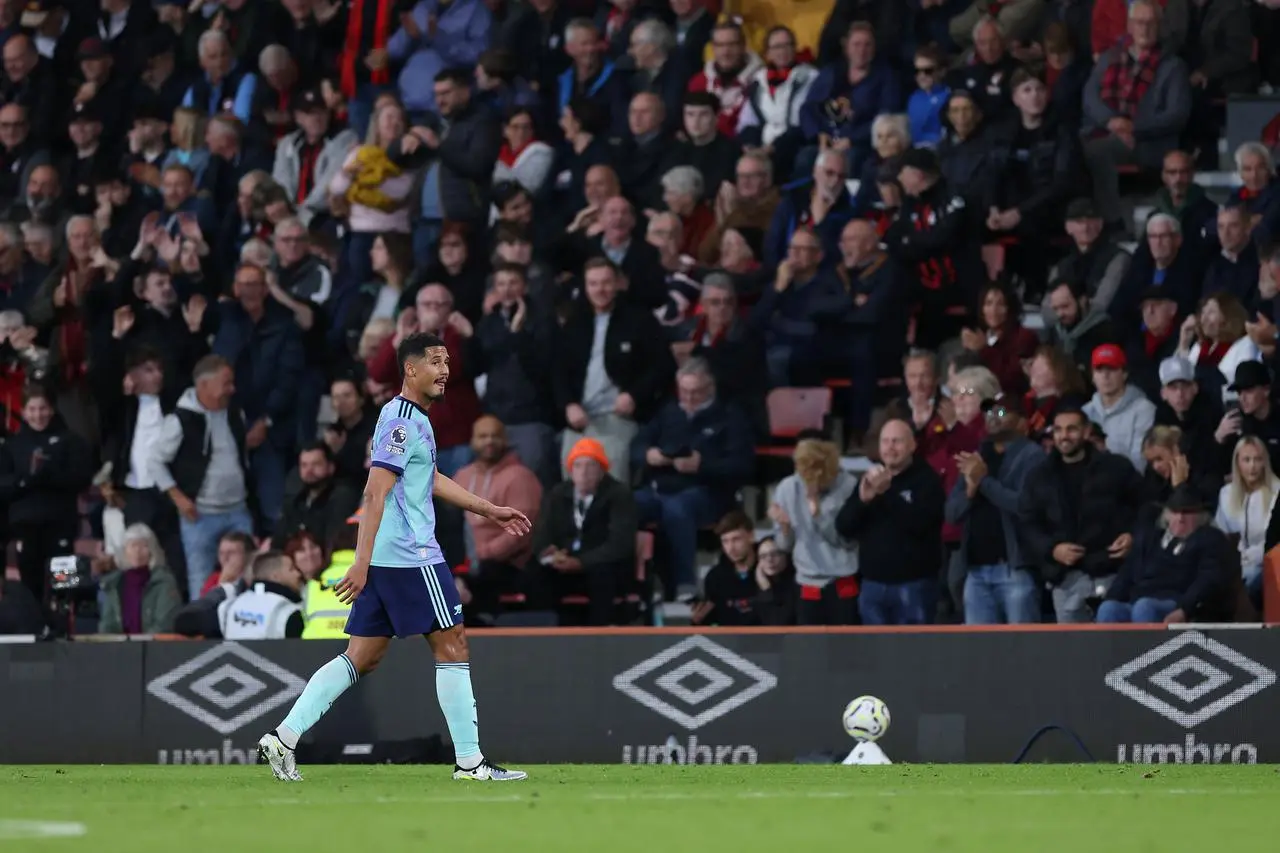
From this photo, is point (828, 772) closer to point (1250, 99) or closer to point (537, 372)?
point (537, 372)

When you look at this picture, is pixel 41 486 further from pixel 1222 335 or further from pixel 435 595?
pixel 1222 335

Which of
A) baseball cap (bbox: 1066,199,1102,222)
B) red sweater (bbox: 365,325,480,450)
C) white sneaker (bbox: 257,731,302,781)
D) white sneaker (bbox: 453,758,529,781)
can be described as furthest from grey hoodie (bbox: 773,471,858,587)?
white sneaker (bbox: 257,731,302,781)

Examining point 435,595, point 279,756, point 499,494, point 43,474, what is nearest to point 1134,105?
point 499,494

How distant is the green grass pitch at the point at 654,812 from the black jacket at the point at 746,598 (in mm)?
3389

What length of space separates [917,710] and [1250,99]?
703 centimetres

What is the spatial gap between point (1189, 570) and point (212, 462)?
7.72 metres

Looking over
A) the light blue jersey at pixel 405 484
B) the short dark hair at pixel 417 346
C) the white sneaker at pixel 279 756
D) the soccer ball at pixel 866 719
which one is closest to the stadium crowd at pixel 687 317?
the soccer ball at pixel 866 719

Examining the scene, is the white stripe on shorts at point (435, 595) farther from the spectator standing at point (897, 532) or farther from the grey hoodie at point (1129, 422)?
the grey hoodie at point (1129, 422)

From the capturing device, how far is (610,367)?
16.8 m

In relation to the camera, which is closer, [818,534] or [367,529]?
[367,529]

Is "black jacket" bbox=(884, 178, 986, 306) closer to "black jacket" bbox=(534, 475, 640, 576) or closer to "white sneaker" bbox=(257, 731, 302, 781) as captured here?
"black jacket" bbox=(534, 475, 640, 576)

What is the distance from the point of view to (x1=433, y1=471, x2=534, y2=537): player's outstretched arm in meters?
10.4

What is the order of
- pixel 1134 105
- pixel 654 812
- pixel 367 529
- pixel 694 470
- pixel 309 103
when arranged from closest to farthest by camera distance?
1. pixel 654 812
2. pixel 367 529
3. pixel 694 470
4. pixel 1134 105
5. pixel 309 103

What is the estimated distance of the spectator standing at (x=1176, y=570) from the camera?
14023mm
